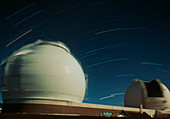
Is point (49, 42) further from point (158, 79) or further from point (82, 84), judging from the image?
point (158, 79)

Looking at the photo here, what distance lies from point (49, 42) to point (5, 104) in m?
8.59

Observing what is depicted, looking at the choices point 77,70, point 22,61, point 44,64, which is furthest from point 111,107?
point 22,61

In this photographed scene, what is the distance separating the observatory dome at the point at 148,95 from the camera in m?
28.0

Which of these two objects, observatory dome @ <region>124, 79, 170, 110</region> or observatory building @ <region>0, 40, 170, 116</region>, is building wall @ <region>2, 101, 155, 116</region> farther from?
observatory dome @ <region>124, 79, 170, 110</region>

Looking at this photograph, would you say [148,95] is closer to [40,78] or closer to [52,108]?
[52,108]

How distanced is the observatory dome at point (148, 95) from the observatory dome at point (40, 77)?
15974mm

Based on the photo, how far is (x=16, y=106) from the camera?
14898 mm

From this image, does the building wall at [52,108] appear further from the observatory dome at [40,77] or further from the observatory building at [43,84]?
the observatory dome at [40,77]

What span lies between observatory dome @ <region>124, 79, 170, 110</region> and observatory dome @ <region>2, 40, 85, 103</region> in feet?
52.4

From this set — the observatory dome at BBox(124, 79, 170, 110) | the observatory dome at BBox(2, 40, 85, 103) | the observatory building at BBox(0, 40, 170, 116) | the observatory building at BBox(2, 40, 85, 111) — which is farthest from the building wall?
the observatory dome at BBox(124, 79, 170, 110)

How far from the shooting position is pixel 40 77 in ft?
49.7

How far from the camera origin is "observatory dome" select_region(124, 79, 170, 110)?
91.9 ft

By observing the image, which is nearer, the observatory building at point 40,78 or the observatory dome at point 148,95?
the observatory building at point 40,78

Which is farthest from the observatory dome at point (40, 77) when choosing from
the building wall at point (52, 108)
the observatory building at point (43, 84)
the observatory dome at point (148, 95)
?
the observatory dome at point (148, 95)
